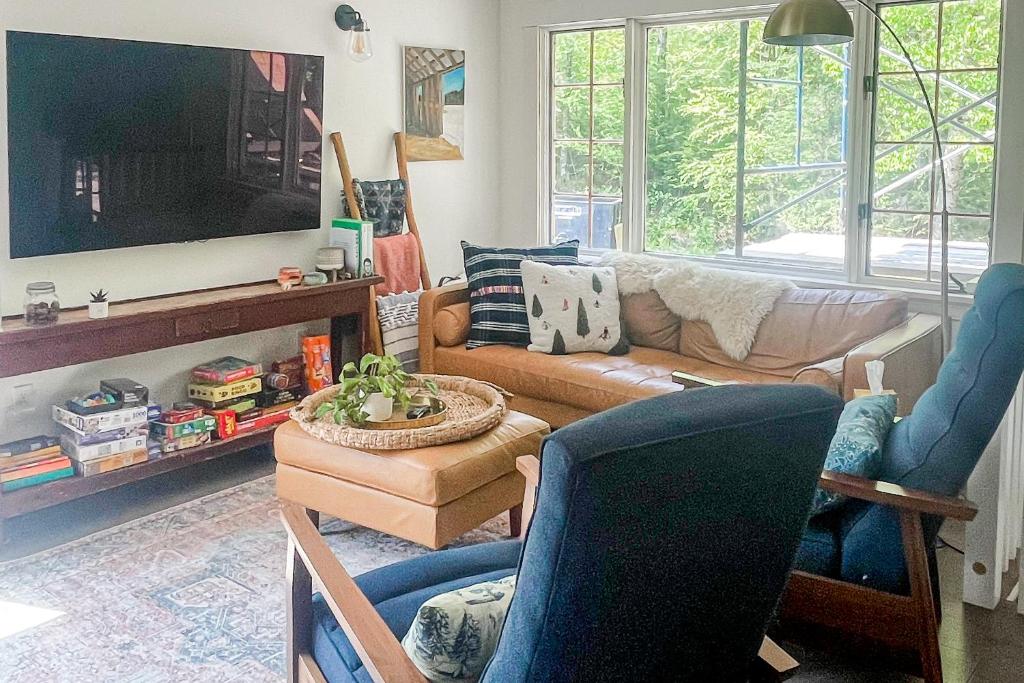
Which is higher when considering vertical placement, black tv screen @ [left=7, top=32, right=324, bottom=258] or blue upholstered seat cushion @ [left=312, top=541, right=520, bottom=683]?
black tv screen @ [left=7, top=32, right=324, bottom=258]

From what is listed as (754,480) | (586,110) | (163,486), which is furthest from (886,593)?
(586,110)

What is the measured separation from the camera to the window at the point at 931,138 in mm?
4320

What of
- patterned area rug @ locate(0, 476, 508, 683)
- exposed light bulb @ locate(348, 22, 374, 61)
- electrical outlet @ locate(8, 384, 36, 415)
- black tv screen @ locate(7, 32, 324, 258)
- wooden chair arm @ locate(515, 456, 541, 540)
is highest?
exposed light bulb @ locate(348, 22, 374, 61)

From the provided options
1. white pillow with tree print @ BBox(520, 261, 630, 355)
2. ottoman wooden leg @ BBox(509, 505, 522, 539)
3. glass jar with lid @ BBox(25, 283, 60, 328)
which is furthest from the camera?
white pillow with tree print @ BBox(520, 261, 630, 355)

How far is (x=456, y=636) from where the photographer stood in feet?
5.51

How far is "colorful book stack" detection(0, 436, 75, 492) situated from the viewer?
359cm

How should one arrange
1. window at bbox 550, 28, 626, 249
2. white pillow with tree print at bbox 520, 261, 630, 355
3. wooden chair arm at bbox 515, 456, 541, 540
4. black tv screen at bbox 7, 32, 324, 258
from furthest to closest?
window at bbox 550, 28, 626, 249 → white pillow with tree print at bbox 520, 261, 630, 355 → black tv screen at bbox 7, 32, 324, 258 → wooden chair arm at bbox 515, 456, 541, 540

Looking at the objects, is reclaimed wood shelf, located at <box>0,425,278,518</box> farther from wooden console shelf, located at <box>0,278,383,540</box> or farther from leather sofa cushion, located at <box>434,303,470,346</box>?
leather sofa cushion, located at <box>434,303,470,346</box>

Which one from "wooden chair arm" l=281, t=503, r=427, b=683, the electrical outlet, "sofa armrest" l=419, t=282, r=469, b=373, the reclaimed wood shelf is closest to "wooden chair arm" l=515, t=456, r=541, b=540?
"wooden chair arm" l=281, t=503, r=427, b=683

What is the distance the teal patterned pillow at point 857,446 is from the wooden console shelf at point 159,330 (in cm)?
254

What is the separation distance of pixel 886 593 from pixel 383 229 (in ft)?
11.2

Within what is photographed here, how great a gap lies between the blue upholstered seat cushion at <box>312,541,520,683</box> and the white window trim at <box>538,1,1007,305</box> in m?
2.74

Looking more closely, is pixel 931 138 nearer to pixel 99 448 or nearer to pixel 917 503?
pixel 917 503

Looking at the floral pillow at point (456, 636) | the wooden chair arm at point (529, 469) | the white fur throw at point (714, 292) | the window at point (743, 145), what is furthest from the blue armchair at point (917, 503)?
the window at point (743, 145)
